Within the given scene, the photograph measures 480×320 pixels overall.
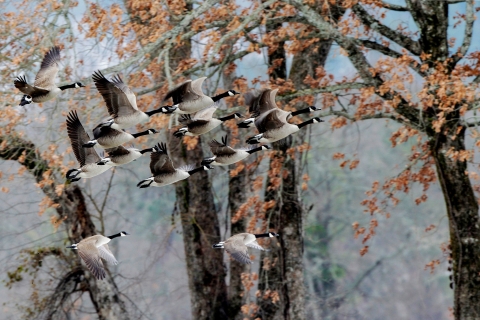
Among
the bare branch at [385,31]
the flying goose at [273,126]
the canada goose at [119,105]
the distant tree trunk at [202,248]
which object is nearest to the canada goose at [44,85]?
the canada goose at [119,105]

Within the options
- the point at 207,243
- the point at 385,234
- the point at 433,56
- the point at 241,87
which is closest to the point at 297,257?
the point at 207,243

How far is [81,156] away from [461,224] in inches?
193

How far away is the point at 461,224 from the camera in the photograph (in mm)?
9406

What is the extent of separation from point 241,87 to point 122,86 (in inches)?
144

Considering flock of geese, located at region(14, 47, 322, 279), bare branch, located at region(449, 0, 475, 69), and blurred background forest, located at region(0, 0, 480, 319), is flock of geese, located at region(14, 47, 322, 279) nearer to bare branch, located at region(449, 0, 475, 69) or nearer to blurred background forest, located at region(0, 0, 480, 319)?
blurred background forest, located at region(0, 0, 480, 319)

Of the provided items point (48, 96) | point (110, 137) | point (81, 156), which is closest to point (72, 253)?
point (81, 156)

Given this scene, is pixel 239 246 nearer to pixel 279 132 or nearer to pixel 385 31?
pixel 279 132

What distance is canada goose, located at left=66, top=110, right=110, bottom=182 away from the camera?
6.92m

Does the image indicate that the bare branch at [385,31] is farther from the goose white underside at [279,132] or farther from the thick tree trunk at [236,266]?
the thick tree trunk at [236,266]

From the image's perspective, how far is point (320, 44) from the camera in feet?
36.6

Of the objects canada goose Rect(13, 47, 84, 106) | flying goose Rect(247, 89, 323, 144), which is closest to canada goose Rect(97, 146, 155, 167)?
canada goose Rect(13, 47, 84, 106)

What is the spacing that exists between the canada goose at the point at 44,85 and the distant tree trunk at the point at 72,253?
350 centimetres

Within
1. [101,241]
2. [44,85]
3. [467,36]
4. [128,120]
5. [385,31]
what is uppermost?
[385,31]

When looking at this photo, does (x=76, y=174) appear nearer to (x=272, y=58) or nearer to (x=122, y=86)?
(x=122, y=86)
